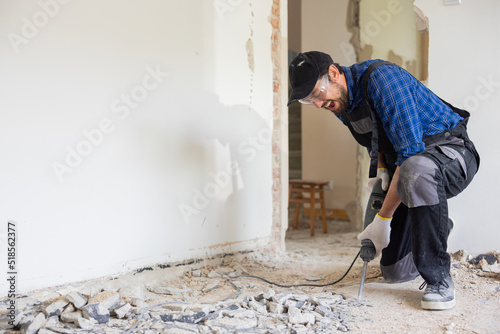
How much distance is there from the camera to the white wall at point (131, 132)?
6.65 feet

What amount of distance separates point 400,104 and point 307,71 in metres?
0.45

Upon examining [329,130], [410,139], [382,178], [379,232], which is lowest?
[379,232]

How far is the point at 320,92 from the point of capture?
79.8 inches

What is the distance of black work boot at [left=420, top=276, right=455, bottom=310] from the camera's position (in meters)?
1.92

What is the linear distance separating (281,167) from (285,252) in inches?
26.8

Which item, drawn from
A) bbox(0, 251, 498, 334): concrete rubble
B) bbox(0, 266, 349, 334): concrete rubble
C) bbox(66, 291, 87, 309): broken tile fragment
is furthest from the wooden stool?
bbox(66, 291, 87, 309): broken tile fragment

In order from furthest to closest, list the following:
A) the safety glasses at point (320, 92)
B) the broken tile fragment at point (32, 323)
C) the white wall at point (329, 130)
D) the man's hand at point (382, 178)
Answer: the white wall at point (329, 130), the man's hand at point (382, 178), the safety glasses at point (320, 92), the broken tile fragment at point (32, 323)

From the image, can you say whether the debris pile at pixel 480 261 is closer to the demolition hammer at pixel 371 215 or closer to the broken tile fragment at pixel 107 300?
the demolition hammer at pixel 371 215

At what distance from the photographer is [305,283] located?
255 centimetres

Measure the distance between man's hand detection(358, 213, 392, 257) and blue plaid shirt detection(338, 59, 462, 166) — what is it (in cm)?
30

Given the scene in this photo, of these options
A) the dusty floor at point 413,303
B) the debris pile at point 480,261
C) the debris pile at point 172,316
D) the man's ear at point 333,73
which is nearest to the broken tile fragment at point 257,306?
the debris pile at point 172,316

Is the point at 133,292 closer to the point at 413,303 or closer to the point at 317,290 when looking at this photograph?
the point at 317,290

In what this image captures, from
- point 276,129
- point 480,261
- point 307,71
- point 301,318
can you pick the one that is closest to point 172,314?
point 301,318

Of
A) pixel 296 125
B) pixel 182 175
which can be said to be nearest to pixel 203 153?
pixel 182 175
